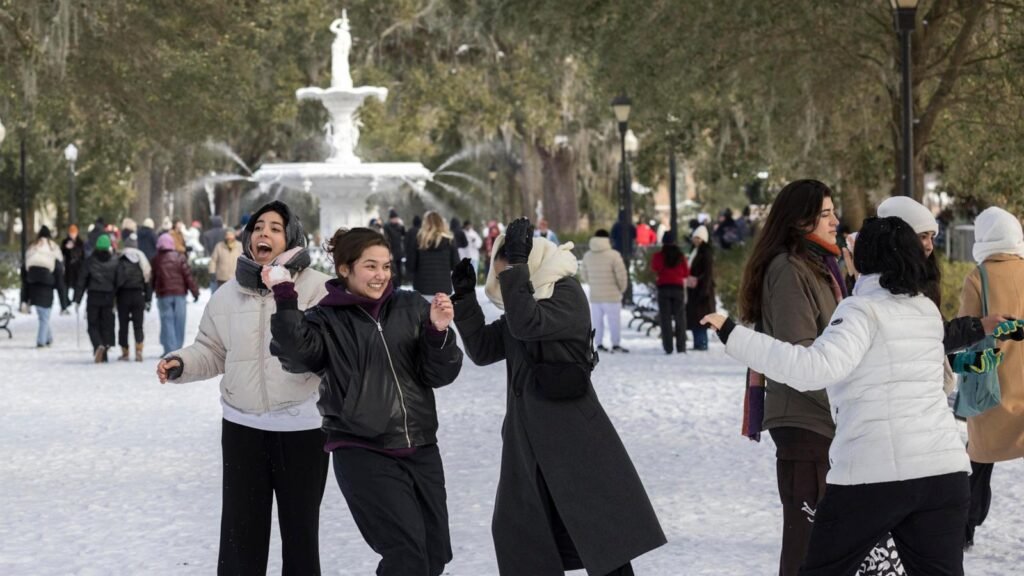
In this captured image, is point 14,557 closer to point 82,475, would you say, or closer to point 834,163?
point 82,475

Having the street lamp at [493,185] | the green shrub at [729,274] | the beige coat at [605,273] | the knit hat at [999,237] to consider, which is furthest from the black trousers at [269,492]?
the street lamp at [493,185]

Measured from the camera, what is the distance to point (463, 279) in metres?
6.73

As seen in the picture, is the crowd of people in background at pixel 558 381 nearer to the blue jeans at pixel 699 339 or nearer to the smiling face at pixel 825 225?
the smiling face at pixel 825 225

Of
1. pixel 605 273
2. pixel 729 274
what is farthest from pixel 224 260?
pixel 729 274

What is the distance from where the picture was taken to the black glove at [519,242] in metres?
6.65

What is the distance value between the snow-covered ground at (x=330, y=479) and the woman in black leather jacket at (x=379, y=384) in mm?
1960

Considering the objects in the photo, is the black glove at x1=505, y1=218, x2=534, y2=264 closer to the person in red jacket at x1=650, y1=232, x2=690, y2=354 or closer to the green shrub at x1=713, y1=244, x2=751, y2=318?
the person in red jacket at x1=650, y1=232, x2=690, y2=354

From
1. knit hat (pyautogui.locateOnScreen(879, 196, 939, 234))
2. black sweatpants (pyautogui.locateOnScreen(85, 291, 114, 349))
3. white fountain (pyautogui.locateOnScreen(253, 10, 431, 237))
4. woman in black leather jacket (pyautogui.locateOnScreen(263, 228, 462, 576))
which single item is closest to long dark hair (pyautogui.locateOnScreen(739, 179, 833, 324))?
knit hat (pyautogui.locateOnScreen(879, 196, 939, 234))

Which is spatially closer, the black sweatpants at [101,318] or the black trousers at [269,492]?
the black trousers at [269,492]

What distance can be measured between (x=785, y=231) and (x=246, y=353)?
2160 millimetres

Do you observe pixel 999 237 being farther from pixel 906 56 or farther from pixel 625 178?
pixel 625 178

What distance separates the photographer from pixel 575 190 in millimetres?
51594

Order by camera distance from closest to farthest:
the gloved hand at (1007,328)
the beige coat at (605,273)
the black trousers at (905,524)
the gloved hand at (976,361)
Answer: the black trousers at (905,524), the gloved hand at (1007,328), the gloved hand at (976,361), the beige coat at (605,273)

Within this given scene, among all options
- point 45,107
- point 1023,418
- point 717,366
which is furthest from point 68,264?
point 1023,418
